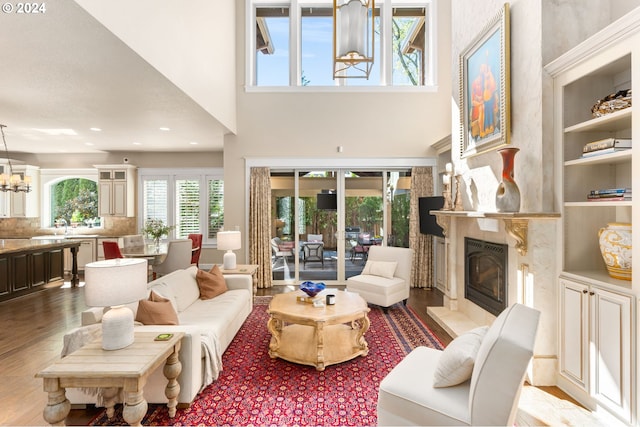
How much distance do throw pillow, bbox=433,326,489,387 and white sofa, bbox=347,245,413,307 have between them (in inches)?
106

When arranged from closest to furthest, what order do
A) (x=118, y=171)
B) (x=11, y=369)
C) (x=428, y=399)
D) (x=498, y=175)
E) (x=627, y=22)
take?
1. (x=428, y=399)
2. (x=627, y=22)
3. (x=11, y=369)
4. (x=498, y=175)
5. (x=118, y=171)

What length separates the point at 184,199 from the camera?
8.04 meters

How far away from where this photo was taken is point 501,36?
329 centimetres

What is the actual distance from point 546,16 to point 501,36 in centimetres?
52

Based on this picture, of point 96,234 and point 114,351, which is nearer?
point 114,351

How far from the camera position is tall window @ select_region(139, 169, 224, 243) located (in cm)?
799

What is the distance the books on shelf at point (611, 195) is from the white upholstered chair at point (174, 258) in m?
5.70

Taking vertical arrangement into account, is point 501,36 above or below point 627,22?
above

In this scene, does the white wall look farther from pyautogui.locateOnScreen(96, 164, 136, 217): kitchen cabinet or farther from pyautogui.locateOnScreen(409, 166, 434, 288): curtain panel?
pyautogui.locateOnScreen(409, 166, 434, 288): curtain panel

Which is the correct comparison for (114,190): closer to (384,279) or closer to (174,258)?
(174,258)

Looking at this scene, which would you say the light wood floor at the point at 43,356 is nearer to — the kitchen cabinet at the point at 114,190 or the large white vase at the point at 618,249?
the large white vase at the point at 618,249

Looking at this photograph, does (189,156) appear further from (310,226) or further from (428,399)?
(428,399)

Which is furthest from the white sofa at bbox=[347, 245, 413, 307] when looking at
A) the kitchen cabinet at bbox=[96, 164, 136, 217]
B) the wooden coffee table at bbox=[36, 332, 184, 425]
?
the kitchen cabinet at bbox=[96, 164, 136, 217]

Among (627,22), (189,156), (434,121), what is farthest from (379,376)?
(189,156)
